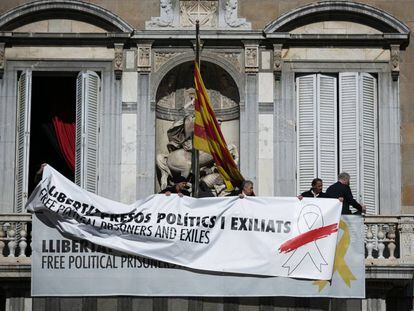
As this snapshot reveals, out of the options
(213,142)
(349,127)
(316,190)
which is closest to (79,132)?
(213,142)

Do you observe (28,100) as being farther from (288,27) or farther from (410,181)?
(410,181)

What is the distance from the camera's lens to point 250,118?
32250 mm

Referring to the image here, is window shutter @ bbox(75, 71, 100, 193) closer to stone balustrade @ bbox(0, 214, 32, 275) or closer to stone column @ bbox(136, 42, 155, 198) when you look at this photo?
stone column @ bbox(136, 42, 155, 198)

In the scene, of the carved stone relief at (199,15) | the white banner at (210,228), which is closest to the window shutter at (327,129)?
the carved stone relief at (199,15)

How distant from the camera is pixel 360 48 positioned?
32.6 metres

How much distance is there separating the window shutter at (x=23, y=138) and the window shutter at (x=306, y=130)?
208 inches

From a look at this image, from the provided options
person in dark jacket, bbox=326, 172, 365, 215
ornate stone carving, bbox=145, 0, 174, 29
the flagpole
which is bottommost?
person in dark jacket, bbox=326, 172, 365, 215

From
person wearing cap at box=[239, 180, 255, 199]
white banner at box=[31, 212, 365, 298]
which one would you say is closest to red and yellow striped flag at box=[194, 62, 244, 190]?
person wearing cap at box=[239, 180, 255, 199]

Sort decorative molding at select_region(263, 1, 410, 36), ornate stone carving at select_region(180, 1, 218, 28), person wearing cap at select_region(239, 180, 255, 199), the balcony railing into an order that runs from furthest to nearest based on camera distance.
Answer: ornate stone carving at select_region(180, 1, 218, 28) → decorative molding at select_region(263, 1, 410, 36) → the balcony railing → person wearing cap at select_region(239, 180, 255, 199)

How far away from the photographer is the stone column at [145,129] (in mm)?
32000

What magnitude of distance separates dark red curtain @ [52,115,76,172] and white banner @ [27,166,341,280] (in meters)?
3.46

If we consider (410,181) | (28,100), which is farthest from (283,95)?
(28,100)

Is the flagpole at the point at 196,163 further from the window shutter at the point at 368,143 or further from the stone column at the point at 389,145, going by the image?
the stone column at the point at 389,145

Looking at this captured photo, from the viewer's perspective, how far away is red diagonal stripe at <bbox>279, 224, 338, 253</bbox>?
95.3 feet
